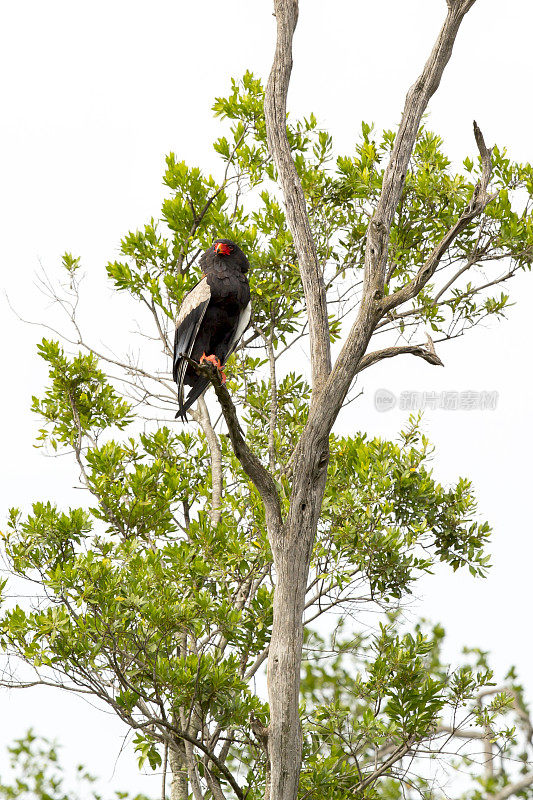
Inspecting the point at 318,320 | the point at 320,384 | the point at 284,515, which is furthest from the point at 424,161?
the point at 284,515

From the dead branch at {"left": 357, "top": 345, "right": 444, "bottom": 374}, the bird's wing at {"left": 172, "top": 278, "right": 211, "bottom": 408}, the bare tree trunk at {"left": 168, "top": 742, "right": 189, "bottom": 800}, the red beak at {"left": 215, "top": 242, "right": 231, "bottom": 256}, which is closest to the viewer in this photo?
the dead branch at {"left": 357, "top": 345, "right": 444, "bottom": 374}

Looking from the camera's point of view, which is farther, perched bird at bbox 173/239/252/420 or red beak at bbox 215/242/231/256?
red beak at bbox 215/242/231/256

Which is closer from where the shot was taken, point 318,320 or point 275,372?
point 318,320

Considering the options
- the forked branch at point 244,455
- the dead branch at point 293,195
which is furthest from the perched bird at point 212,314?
the forked branch at point 244,455

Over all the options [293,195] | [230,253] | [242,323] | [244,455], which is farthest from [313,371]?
[293,195]

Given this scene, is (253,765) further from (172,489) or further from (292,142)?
(292,142)

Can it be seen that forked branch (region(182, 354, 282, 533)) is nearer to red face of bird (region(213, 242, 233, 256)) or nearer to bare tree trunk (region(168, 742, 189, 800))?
red face of bird (region(213, 242, 233, 256))

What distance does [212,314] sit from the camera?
5473mm

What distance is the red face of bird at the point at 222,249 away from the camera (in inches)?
218

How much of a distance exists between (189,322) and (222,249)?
0.55 metres

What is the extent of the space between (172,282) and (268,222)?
0.91 meters

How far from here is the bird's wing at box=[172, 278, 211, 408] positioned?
17.6 feet

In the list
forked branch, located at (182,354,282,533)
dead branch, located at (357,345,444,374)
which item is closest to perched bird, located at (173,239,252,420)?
forked branch, located at (182,354,282,533)

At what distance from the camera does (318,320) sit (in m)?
5.29
